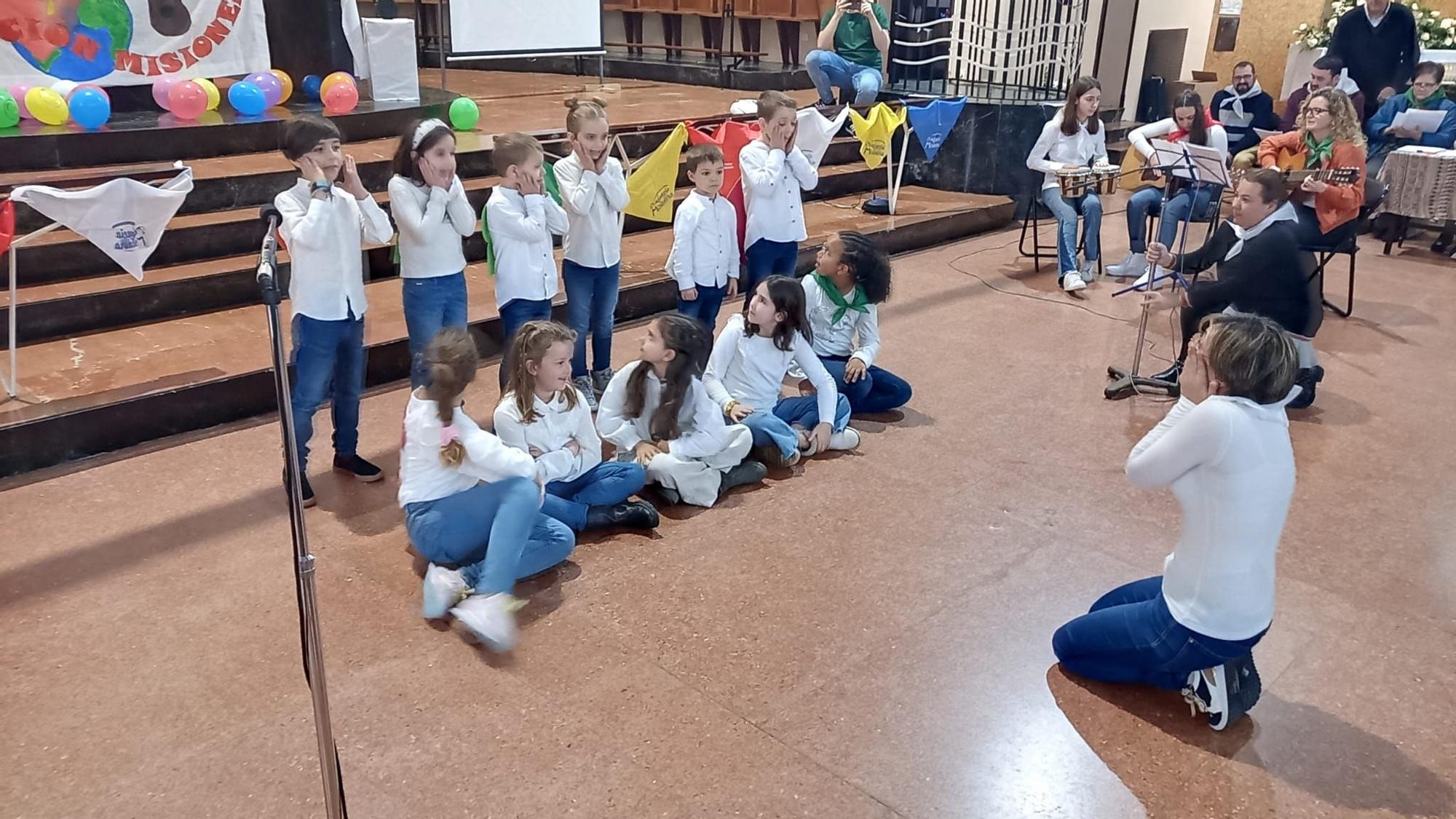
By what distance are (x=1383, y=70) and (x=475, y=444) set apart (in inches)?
332

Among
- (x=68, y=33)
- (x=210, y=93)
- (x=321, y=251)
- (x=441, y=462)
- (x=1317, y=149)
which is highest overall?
(x=68, y=33)

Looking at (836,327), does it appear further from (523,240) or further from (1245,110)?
(1245,110)

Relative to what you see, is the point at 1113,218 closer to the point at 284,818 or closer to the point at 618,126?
the point at 618,126

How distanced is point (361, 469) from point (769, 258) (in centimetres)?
230

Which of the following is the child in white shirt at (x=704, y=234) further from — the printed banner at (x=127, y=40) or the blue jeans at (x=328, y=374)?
the printed banner at (x=127, y=40)

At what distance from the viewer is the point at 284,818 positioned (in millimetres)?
2279

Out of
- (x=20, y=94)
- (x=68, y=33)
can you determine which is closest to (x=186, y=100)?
(x=68, y=33)

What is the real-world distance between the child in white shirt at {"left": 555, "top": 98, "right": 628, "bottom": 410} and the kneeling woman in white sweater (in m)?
2.39

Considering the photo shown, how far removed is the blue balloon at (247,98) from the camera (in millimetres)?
6484

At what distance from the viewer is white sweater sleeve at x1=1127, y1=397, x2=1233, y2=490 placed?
2420 millimetres

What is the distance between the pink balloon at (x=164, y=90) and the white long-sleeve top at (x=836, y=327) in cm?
418

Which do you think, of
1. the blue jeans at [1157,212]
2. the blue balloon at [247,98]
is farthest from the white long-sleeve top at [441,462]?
the blue jeans at [1157,212]

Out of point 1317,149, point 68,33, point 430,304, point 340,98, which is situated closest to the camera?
point 430,304

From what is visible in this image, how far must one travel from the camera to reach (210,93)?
6453 millimetres
